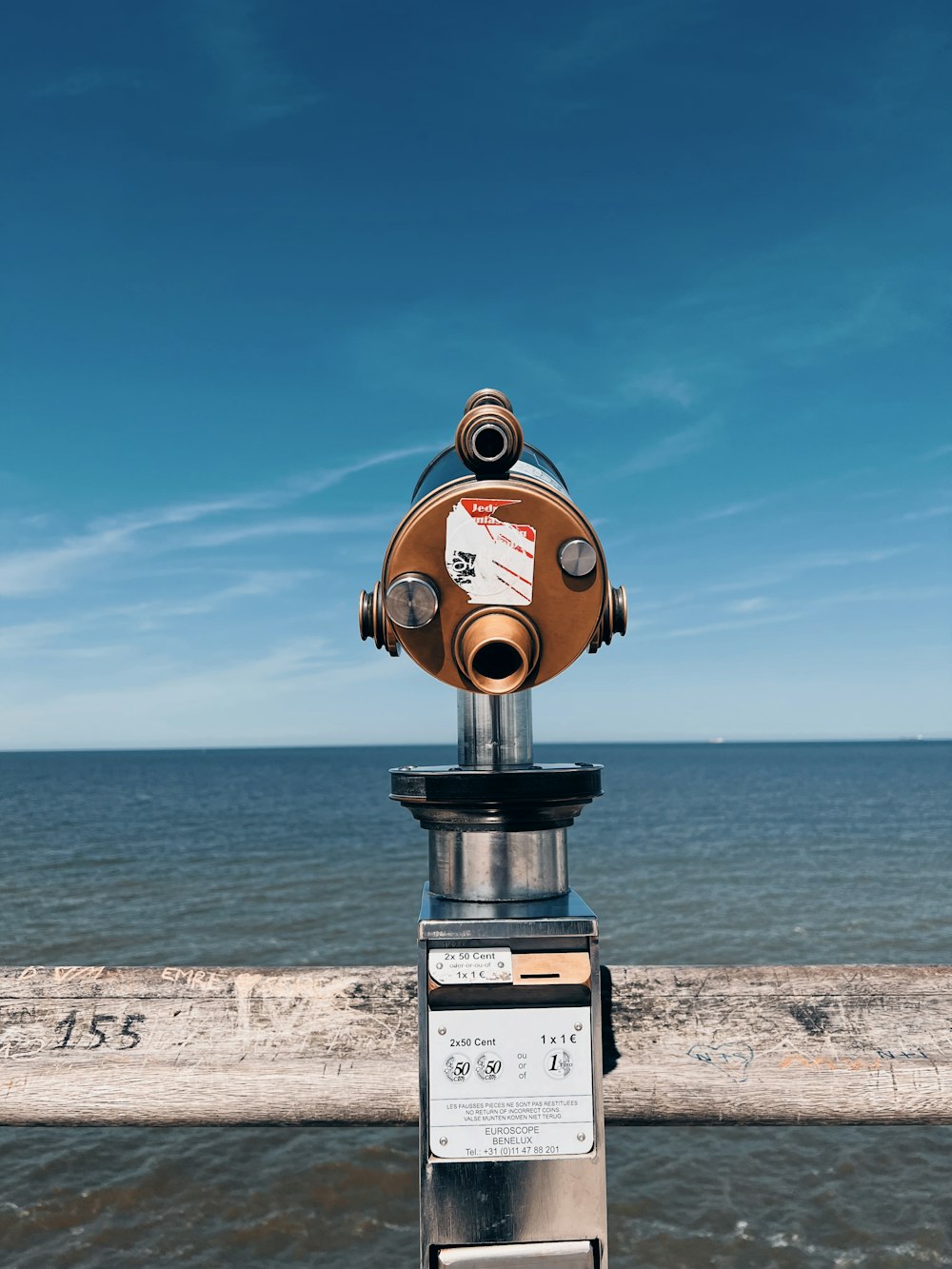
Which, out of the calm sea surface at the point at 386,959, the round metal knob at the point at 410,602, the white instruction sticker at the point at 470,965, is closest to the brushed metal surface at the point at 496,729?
the round metal knob at the point at 410,602

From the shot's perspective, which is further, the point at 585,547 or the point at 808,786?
the point at 808,786

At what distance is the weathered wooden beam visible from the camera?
170cm

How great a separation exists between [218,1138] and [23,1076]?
6.43 metres

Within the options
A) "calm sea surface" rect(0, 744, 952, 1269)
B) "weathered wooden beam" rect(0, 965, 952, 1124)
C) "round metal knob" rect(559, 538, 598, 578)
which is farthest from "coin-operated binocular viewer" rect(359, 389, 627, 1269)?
Answer: "calm sea surface" rect(0, 744, 952, 1269)

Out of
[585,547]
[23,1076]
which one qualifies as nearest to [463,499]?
[585,547]

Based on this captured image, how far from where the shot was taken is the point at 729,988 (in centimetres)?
179

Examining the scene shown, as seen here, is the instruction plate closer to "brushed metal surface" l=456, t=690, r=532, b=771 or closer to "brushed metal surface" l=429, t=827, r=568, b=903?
"brushed metal surface" l=429, t=827, r=568, b=903

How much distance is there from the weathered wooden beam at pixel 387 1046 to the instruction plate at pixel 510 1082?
30cm

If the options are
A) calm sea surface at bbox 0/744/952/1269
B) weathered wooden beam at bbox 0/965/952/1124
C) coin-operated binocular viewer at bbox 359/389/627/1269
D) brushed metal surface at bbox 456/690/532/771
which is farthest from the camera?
calm sea surface at bbox 0/744/952/1269

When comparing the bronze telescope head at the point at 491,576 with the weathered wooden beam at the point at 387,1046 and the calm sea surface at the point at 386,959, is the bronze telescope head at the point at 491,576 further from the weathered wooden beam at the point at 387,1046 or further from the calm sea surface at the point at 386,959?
the calm sea surface at the point at 386,959

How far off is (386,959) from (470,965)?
37.9ft

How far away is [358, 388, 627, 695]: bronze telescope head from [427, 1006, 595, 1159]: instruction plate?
20.3 inches

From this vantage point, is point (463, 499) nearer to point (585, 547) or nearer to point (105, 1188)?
point (585, 547)

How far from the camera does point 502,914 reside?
145 centimetres
